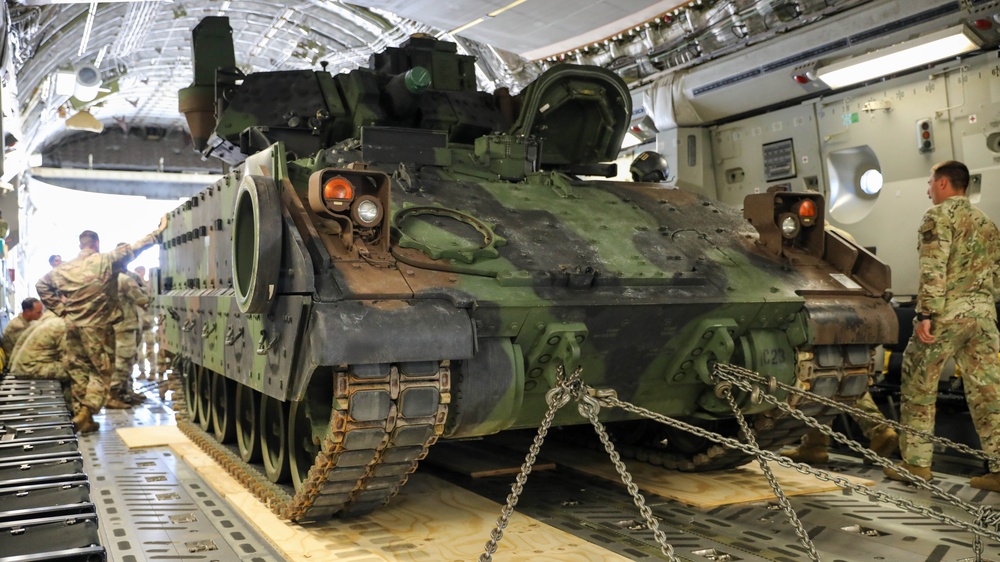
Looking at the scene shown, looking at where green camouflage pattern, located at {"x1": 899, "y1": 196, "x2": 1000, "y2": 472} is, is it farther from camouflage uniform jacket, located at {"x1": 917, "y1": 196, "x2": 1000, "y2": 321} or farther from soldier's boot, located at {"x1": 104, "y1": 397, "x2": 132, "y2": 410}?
soldier's boot, located at {"x1": 104, "y1": 397, "x2": 132, "y2": 410}

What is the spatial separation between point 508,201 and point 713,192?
577cm

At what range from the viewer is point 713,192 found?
11266 mm

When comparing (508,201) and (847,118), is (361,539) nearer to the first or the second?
(508,201)

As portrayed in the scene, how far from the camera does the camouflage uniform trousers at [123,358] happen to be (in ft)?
37.4

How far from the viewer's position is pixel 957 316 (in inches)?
262

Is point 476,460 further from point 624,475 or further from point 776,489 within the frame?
point 624,475

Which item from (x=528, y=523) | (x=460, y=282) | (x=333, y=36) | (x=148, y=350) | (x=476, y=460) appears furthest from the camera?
(x=148, y=350)

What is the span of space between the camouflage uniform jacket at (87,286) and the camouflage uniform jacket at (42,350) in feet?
1.36

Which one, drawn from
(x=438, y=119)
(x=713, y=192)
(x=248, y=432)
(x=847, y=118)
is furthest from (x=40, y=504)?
(x=713, y=192)

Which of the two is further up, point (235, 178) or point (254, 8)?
point (254, 8)

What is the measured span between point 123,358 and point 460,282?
7.85 m

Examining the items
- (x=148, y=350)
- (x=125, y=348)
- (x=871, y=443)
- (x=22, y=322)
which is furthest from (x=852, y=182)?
(x=148, y=350)

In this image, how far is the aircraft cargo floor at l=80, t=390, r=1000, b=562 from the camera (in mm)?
4957

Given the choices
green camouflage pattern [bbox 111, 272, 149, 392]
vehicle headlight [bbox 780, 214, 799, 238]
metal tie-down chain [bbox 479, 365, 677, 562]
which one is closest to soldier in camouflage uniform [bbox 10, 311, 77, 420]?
green camouflage pattern [bbox 111, 272, 149, 392]
